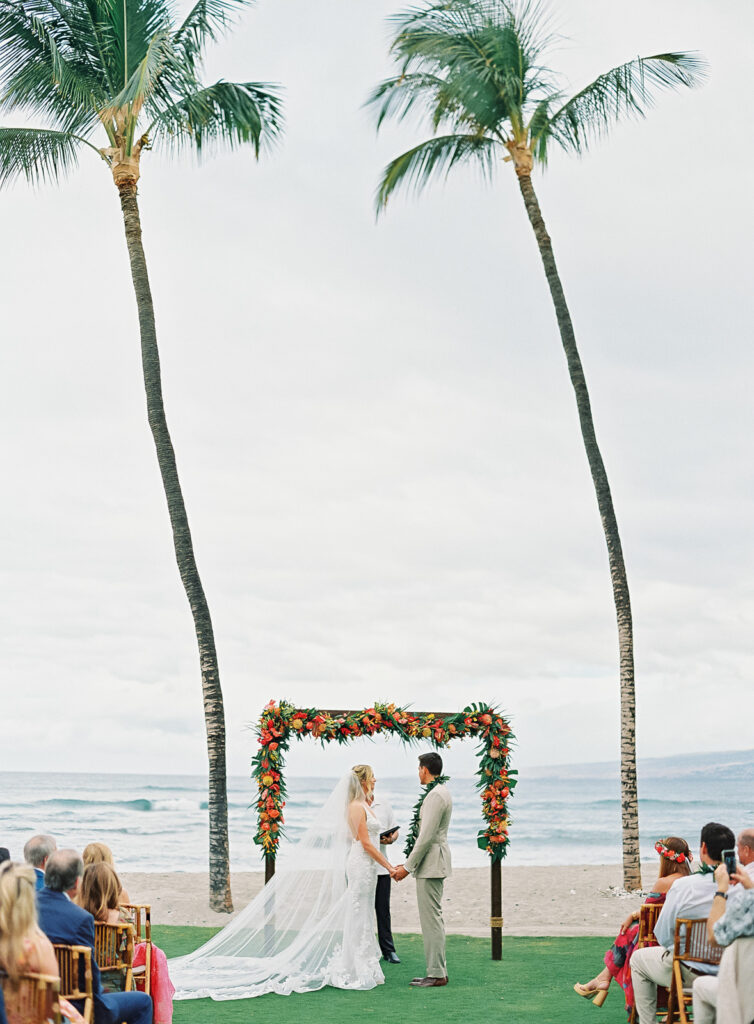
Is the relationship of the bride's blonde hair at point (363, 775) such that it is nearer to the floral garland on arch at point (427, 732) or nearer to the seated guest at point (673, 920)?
the floral garland on arch at point (427, 732)

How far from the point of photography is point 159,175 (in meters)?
41.1

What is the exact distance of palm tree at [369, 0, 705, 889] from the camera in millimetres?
15211

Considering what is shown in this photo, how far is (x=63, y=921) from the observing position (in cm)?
558

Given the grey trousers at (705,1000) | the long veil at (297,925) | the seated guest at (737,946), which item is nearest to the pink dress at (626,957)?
the grey trousers at (705,1000)

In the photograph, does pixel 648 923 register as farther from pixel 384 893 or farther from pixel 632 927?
pixel 384 893

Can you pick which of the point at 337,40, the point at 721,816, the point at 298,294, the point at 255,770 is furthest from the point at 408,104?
the point at 721,816

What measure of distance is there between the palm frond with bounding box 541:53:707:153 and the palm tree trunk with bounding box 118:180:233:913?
594cm

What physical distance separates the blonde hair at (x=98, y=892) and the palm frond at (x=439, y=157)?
12436 millimetres

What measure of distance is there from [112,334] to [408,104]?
2715 centimetres

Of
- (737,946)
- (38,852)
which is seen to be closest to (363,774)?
(38,852)

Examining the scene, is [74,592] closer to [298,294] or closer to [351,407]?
[351,407]

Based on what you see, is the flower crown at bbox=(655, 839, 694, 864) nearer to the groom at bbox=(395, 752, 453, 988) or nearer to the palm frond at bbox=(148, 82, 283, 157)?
the groom at bbox=(395, 752, 453, 988)

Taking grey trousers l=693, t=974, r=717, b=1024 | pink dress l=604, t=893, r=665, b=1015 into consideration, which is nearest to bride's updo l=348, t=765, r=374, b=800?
pink dress l=604, t=893, r=665, b=1015

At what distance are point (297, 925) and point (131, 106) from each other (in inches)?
397
